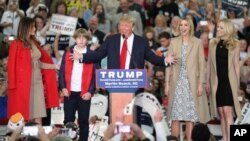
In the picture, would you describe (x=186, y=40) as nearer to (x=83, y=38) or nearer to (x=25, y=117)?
(x=83, y=38)

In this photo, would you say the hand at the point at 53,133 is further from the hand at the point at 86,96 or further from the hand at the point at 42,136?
the hand at the point at 86,96

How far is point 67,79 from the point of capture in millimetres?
16781

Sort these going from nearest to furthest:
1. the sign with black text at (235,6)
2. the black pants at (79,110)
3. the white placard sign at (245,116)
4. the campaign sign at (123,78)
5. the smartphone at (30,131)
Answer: the smartphone at (30,131) → the campaign sign at (123,78) → the black pants at (79,110) → the white placard sign at (245,116) → the sign with black text at (235,6)

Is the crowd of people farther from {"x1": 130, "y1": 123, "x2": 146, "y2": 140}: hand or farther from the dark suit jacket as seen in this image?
{"x1": 130, "y1": 123, "x2": 146, "y2": 140}: hand

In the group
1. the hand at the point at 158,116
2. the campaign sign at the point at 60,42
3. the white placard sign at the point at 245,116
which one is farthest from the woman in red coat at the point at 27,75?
the campaign sign at the point at 60,42

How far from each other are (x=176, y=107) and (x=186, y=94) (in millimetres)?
246

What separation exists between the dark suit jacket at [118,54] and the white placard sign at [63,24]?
566 centimetres

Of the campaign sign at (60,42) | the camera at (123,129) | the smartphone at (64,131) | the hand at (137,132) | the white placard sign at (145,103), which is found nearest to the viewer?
the hand at (137,132)

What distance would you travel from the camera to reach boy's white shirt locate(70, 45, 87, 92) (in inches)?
657

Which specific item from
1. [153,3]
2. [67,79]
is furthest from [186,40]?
[153,3]

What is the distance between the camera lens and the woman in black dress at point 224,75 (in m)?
17.3

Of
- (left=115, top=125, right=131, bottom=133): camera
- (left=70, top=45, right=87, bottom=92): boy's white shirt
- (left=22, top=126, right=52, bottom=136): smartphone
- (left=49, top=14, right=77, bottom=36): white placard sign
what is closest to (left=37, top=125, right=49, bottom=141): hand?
(left=22, top=126, right=52, bottom=136): smartphone

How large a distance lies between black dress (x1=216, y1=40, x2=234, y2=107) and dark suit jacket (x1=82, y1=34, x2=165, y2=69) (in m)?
1.24

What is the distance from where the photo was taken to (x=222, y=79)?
17359 millimetres
